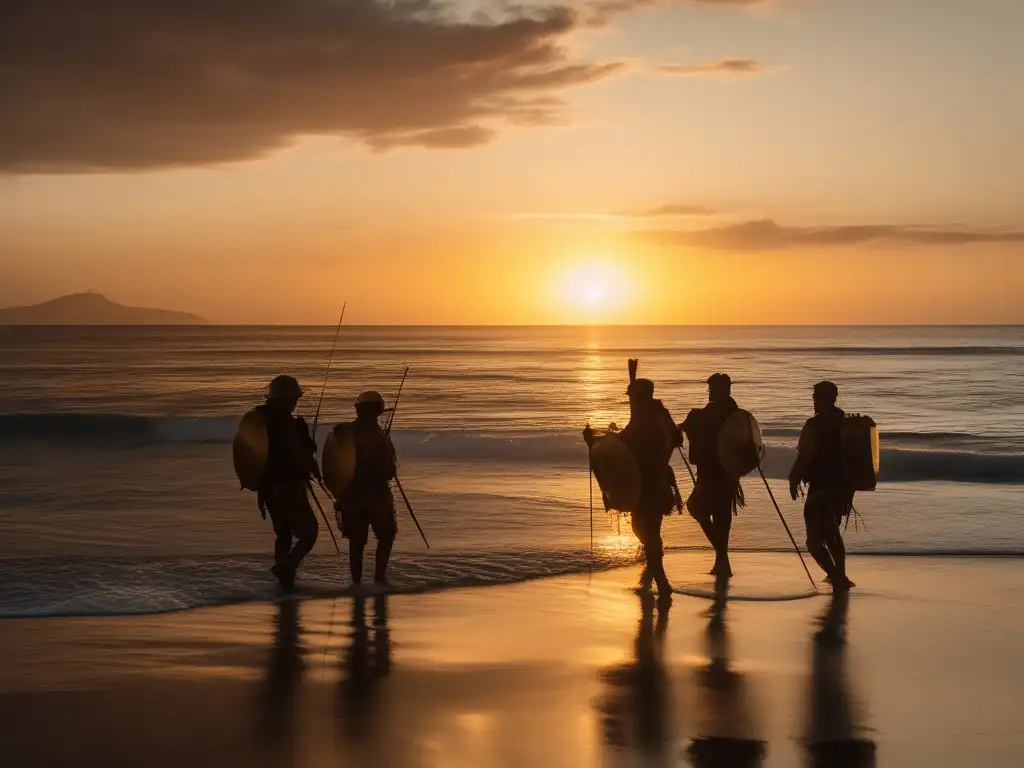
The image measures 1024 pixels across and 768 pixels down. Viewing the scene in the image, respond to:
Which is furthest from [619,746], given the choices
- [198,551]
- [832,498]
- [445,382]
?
[445,382]

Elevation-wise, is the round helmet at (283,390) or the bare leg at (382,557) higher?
the round helmet at (283,390)

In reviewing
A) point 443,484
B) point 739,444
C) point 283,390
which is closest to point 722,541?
point 739,444

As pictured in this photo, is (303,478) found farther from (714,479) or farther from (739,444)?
(739,444)

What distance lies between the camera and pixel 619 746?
561 centimetres

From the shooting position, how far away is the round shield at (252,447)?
9.66 metres

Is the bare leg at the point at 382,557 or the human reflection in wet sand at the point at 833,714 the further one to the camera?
the bare leg at the point at 382,557

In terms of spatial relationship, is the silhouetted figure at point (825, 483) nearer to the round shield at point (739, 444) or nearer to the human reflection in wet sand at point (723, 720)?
the round shield at point (739, 444)

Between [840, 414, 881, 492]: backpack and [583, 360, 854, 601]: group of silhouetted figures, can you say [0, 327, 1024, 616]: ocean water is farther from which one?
[840, 414, 881, 492]: backpack

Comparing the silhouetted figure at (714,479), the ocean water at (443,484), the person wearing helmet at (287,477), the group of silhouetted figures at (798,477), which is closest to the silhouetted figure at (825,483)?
the group of silhouetted figures at (798,477)

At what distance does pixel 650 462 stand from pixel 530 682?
331 centimetres

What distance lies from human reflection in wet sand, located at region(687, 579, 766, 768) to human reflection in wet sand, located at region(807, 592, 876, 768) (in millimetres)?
308

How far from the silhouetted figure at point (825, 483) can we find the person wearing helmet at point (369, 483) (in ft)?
11.6

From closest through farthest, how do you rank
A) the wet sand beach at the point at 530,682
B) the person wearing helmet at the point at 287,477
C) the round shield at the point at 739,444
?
the wet sand beach at the point at 530,682 → the person wearing helmet at the point at 287,477 → the round shield at the point at 739,444

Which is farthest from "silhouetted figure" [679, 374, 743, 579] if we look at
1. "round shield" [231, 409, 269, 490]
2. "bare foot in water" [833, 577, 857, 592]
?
"round shield" [231, 409, 269, 490]
